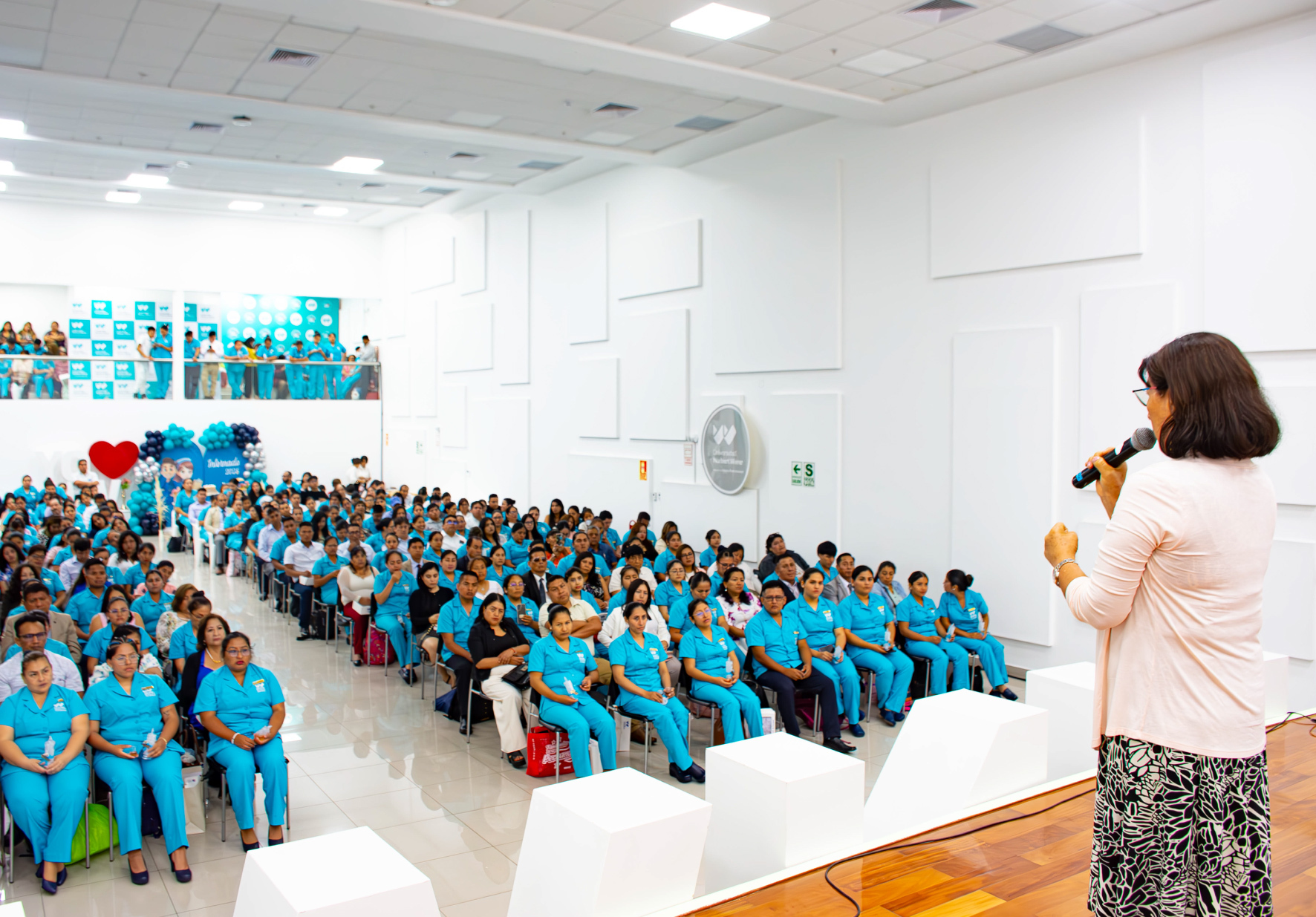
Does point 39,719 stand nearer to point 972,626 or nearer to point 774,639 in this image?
point 774,639

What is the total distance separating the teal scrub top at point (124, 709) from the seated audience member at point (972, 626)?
5.99m

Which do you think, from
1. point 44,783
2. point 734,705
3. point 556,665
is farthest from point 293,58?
point 734,705

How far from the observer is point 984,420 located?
29.5 feet

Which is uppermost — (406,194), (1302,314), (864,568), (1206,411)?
(406,194)

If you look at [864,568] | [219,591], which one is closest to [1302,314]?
[864,568]

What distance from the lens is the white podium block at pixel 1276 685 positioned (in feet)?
16.2

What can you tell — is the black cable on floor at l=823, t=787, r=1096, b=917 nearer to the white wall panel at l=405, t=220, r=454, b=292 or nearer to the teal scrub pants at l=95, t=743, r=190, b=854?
the teal scrub pants at l=95, t=743, r=190, b=854

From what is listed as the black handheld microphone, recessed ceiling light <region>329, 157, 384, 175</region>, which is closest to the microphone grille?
the black handheld microphone

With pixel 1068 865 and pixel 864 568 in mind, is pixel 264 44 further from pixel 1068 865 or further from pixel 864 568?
pixel 1068 865

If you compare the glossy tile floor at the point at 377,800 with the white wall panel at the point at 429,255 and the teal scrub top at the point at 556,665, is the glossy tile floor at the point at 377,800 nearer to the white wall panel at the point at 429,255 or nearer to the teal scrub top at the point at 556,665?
the teal scrub top at the point at 556,665

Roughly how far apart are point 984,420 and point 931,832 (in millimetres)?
5970

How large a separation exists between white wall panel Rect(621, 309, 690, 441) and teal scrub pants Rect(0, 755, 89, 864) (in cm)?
856

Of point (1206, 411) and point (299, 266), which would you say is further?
point (299, 266)

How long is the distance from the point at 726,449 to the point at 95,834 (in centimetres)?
789
